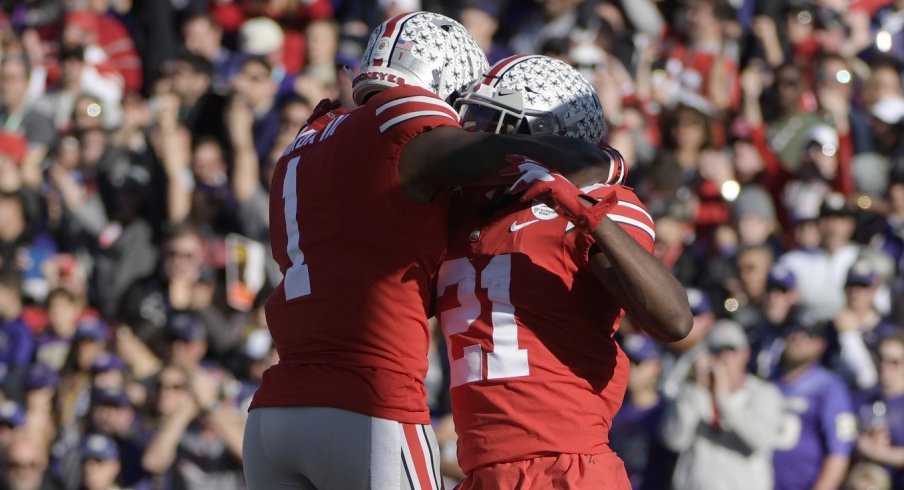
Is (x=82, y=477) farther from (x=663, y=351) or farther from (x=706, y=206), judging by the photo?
(x=706, y=206)

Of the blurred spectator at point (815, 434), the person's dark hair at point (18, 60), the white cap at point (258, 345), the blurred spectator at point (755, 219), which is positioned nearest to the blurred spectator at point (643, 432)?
the blurred spectator at point (815, 434)

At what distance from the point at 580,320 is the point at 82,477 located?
4.95 m

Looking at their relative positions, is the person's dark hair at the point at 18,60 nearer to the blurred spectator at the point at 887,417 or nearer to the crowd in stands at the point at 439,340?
Answer: the crowd in stands at the point at 439,340

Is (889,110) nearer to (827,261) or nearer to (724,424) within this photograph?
(827,261)

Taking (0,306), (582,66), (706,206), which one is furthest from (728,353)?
(0,306)

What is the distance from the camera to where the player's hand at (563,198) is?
13.4ft

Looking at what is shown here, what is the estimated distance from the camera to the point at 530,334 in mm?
4387

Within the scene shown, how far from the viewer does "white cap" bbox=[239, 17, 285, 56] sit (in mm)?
11188

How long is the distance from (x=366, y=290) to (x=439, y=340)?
447 cm

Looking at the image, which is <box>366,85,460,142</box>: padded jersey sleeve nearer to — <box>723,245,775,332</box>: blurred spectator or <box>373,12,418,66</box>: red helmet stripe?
<box>373,12,418,66</box>: red helmet stripe

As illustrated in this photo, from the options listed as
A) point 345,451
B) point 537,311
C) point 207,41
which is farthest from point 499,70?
point 207,41

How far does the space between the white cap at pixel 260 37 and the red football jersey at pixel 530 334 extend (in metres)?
6.94

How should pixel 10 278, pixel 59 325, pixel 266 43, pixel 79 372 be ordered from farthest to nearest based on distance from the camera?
pixel 266 43 → pixel 10 278 → pixel 59 325 → pixel 79 372

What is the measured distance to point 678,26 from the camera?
37.0 feet
